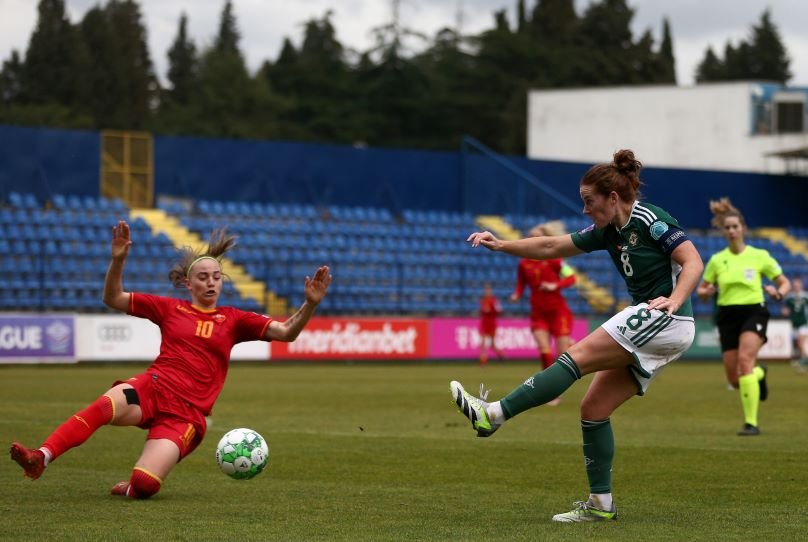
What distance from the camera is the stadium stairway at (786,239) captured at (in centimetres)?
4591

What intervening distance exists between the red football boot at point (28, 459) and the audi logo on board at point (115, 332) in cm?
2131

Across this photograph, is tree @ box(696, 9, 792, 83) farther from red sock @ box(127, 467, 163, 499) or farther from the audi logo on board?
red sock @ box(127, 467, 163, 499)

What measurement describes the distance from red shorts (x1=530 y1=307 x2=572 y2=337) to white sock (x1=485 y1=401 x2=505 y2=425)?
437 inches

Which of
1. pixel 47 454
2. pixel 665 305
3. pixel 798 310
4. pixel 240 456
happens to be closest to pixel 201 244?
pixel 798 310

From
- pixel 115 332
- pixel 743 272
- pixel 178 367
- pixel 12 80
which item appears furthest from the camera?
pixel 12 80

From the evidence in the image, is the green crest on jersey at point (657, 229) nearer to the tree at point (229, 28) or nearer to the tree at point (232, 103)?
the tree at point (232, 103)

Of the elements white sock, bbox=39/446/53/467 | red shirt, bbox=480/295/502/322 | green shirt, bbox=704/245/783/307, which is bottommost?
red shirt, bbox=480/295/502/322

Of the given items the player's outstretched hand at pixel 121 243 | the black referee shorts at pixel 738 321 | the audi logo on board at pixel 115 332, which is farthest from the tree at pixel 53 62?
the player's outstretched hand at pixel 121 243

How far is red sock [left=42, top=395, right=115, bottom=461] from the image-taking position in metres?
8.34

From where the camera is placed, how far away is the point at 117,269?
8.48 meters

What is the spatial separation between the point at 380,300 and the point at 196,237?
4974mm

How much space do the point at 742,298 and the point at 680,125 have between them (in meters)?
43.1

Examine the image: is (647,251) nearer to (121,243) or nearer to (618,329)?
(618,329)

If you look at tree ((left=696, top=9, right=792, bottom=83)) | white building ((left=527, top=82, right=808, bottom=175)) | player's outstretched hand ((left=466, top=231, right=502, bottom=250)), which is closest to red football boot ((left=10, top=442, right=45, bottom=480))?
player's outstretched hand ((left=466, top=231, right=502, bottom=250))
